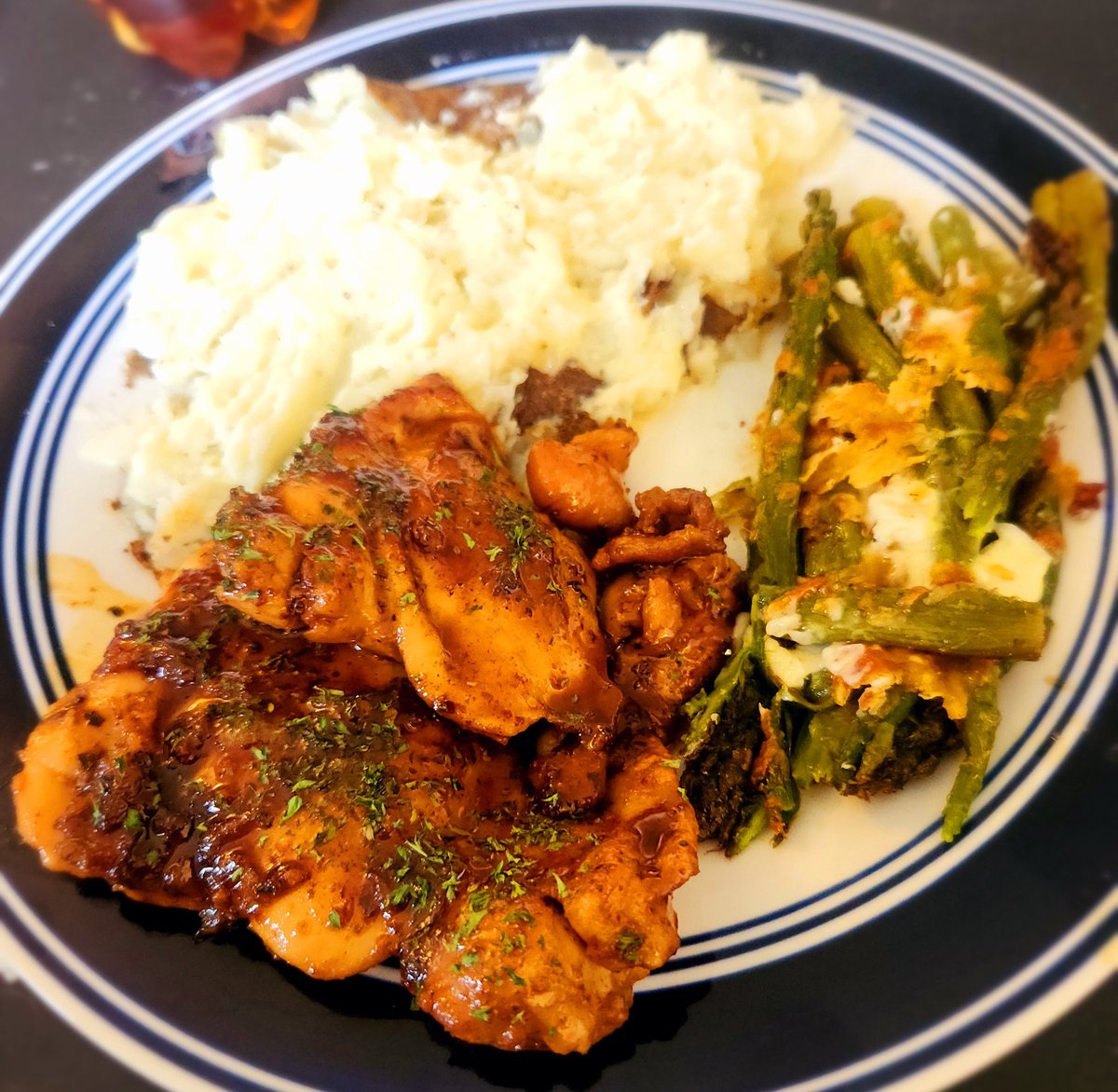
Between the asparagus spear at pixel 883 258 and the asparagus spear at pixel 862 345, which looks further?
the asparagus spear at pixel 883 258

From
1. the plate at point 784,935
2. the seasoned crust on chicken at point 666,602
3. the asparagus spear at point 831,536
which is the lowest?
the plate at point 784,935

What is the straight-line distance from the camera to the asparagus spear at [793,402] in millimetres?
3506

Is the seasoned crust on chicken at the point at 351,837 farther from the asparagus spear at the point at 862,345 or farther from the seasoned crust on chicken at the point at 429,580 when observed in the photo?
the asparagus spear at the point at 862,345

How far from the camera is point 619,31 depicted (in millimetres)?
4809

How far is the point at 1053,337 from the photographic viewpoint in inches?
141

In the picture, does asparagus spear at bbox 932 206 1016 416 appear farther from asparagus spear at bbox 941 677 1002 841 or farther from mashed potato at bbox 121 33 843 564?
asparagus spear at bbox 941 677 1002 841

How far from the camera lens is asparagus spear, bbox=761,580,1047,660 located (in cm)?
293

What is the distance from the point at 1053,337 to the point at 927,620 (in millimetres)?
1533

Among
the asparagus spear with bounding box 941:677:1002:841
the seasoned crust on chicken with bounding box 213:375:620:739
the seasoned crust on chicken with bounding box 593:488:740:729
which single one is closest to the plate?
the asparagus spear with bounding box 941:677:1002:841

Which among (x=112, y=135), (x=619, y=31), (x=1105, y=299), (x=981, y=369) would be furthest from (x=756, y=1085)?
(x=112, y=135)

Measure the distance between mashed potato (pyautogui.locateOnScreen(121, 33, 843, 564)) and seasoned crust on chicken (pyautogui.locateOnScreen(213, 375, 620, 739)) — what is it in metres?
0.77

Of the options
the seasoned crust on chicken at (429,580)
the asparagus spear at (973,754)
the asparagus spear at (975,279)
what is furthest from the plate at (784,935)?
the seasoned crust on chicken at (429,580)

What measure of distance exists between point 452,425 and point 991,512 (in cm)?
216

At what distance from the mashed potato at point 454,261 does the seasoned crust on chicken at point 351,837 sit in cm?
123
